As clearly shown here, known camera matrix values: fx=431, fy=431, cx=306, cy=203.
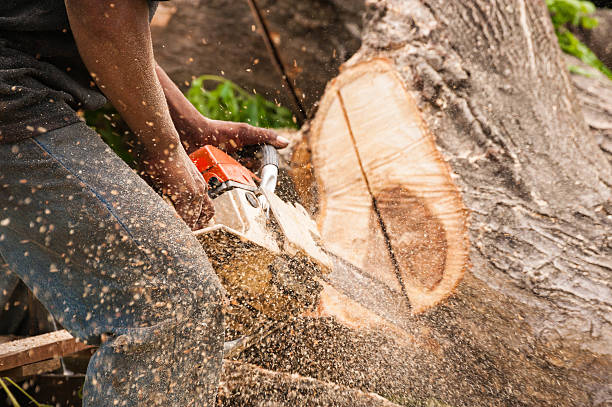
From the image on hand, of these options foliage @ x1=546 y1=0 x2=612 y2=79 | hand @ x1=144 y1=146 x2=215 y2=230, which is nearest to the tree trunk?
hand @ x1=144 y1=146 x2=215 y2=230

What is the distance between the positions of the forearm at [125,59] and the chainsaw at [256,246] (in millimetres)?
303

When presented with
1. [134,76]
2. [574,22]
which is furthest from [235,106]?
[574,22]

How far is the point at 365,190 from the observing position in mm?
1692

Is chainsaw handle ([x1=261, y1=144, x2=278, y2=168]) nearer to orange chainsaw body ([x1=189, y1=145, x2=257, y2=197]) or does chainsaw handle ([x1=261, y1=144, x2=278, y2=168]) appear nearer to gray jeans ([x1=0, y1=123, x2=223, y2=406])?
orange chainsaw body ([x1=189, y1=145, x2=257, y2=197])

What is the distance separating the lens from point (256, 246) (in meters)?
1.20

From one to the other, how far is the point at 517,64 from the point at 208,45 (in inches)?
89.8

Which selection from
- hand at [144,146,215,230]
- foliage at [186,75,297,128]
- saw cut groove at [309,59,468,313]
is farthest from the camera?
foliage at [186,75,297,128]

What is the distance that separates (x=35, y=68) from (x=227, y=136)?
66cm

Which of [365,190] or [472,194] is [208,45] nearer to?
[365,190]

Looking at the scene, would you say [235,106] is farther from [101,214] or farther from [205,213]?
[101,214]

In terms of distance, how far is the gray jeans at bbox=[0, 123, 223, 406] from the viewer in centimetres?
85

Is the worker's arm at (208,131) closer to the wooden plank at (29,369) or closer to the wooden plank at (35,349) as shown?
the wooden plank at (35,349)

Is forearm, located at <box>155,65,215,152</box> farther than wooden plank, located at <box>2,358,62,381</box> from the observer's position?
No

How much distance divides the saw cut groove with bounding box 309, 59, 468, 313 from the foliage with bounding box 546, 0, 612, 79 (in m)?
2.14
